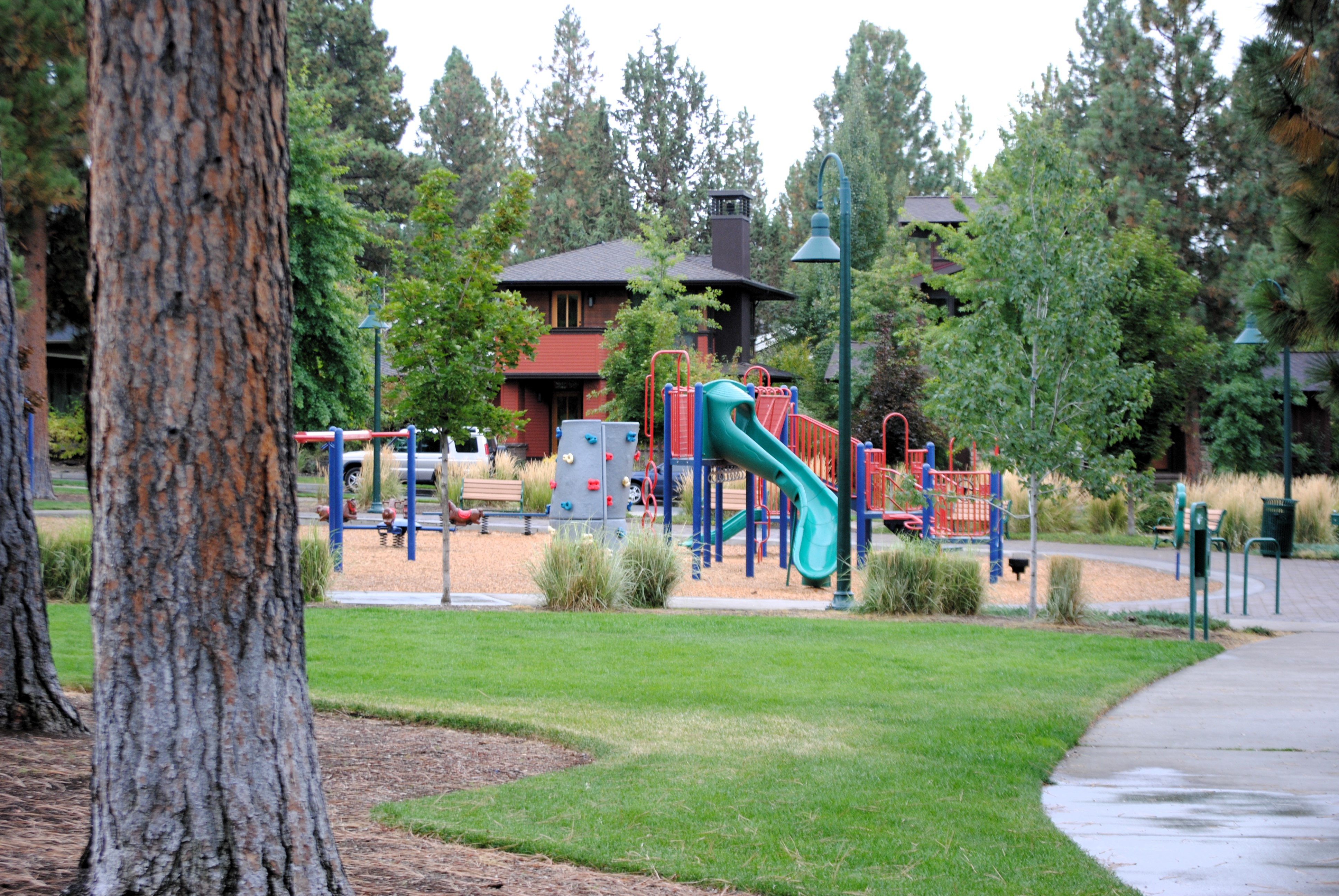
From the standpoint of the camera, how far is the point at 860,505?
16.7 m

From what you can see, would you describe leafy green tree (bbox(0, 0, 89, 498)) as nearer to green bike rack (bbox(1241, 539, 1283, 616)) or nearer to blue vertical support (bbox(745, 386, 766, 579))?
blue vertical support (bbox(745, 386, 766, 579))

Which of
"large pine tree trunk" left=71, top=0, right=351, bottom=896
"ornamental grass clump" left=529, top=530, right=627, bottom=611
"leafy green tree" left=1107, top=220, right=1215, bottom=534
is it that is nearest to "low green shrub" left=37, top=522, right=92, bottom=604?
"ornamental grass clump" left=529, top=530, right=627, bottom=611

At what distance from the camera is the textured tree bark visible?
6.05 meters

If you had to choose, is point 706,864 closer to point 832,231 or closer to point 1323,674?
point 1323,674

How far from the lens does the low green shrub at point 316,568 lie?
43.0 ft

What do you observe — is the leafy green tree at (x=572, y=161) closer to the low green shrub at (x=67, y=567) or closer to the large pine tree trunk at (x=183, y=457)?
the low green shrub at (x=67, y=567)

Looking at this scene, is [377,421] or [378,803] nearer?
[378,803]

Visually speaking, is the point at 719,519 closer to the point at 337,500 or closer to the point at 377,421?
the point at 337,500

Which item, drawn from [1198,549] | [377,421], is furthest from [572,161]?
[1198,549]

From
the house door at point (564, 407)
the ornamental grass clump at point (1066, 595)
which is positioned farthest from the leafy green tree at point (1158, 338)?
the house door at point (564, 407)

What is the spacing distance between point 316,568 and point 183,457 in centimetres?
1042

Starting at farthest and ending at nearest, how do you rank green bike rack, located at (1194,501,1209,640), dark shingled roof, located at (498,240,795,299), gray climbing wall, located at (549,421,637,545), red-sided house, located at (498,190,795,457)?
dark shingled roof, located at (498,240,795,299) < red-sided house, located at (498,190,795,457) < gray climbing wall, located at (549,421,637,545) < green bike rack, located at (1194,501,1209,640)

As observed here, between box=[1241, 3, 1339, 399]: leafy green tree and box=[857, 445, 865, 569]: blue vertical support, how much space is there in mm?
8368

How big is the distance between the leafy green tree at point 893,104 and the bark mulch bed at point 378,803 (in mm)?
61949
